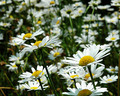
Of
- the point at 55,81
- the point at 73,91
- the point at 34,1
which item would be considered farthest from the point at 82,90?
the point at 34,1

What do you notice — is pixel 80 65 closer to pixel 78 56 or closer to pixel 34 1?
pixel 78 56

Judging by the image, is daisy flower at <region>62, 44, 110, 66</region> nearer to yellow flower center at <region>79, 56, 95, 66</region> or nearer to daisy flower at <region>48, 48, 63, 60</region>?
yellow flower center at <region>79, 56, 95, 66</region>

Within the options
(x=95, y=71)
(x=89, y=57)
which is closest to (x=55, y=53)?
(x=95, y=71)

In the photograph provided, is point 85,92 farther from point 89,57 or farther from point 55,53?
point 55,53

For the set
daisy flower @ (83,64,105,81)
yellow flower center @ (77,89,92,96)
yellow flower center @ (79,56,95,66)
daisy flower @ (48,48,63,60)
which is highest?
yellow flower center @ (79,56,95,66)

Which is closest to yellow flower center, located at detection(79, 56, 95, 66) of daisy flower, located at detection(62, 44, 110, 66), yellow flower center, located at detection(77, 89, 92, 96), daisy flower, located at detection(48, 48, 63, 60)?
daisy flower, located at detection(62, 44, 110, 66)

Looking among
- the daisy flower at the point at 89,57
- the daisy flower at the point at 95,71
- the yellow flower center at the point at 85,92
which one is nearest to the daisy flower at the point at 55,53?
the daisy flower at the point at 95,71

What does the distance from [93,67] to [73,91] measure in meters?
0.27

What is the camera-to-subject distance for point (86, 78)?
3.61 ft

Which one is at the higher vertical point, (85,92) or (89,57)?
(89,57)

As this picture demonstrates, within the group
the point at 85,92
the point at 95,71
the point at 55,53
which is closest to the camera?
the point at 85,92

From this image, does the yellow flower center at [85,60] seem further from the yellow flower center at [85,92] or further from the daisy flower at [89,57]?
the yellow flower center at [85,92]

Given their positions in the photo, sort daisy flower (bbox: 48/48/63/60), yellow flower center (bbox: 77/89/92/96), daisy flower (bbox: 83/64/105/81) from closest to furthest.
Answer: yellow flower center (bbox: 77/89/92/96)
daisy flower (bbox: 83/64/105/81)
daisy flower (bbox: 48/48/63/60)

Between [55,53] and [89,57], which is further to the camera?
[55,53]
